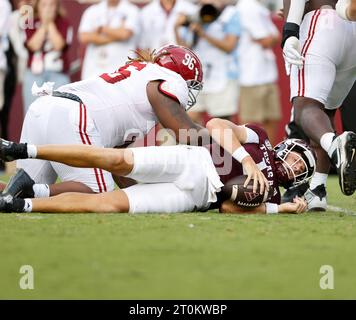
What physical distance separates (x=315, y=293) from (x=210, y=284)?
1.24ft

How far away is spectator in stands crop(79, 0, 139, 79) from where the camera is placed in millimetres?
10430

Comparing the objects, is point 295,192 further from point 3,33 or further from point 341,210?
point 3,33

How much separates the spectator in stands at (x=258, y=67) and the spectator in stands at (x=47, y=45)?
189 cm

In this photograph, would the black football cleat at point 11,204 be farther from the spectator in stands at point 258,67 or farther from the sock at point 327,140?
the spectator in stands at point 258,67

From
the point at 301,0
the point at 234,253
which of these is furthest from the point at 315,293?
the point at 301,0

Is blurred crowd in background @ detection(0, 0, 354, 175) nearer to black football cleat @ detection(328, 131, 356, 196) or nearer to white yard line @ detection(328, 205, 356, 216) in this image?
white yard line @ detection(328, 205, 356, 216)

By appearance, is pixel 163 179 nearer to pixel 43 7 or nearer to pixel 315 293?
pixel 315 293

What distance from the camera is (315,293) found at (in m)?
3.62

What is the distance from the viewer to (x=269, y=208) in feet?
19.3

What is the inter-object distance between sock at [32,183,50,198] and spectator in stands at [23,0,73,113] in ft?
16.4

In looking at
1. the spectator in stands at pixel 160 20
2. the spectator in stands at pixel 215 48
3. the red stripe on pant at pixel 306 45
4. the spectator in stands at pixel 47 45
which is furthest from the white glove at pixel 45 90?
the spectator in stands at pixel 47 45

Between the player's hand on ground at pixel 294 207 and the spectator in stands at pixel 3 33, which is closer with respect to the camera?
the player's hand on ground at pixel 294 207

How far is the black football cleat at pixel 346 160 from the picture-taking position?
5.57 meters
